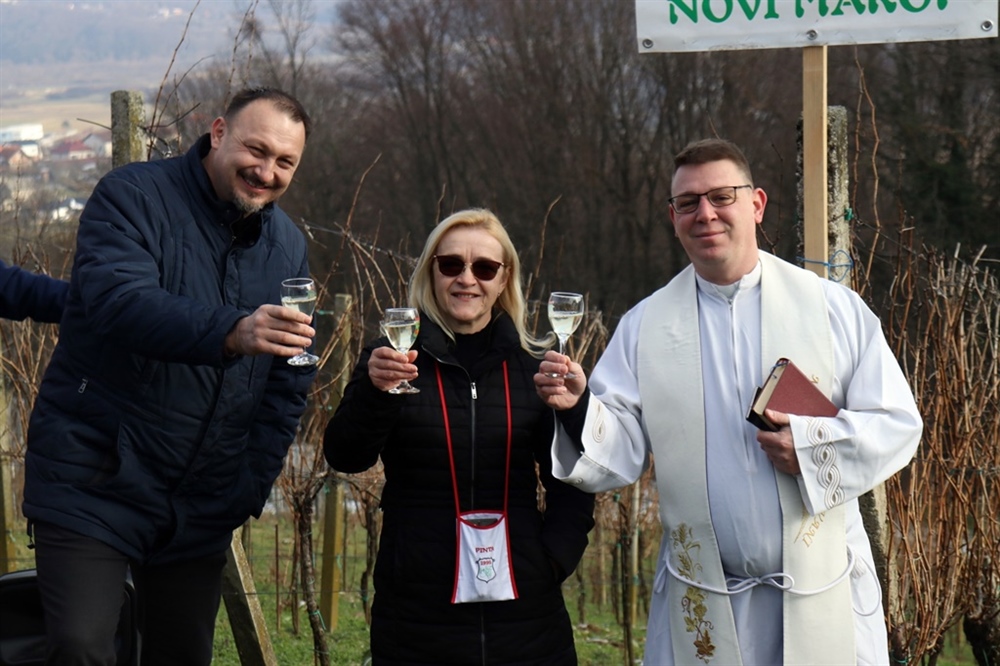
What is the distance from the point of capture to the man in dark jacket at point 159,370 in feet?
11.1

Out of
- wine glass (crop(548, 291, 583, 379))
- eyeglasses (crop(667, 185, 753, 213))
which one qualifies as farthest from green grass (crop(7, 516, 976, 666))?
eyeglasses (crop(667, 185, 753, 213))

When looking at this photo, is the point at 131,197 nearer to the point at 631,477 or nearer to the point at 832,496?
the point at 631,477

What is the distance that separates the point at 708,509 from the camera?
3389mm

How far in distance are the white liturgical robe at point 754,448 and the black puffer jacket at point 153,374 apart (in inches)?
39.3

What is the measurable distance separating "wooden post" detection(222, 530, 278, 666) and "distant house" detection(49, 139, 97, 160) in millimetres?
4678

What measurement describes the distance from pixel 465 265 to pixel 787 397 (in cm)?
93

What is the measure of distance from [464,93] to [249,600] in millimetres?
38233

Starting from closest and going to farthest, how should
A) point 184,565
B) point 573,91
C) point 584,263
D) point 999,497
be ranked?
point 184,565
point 999,497
point 584,263
point 573,91

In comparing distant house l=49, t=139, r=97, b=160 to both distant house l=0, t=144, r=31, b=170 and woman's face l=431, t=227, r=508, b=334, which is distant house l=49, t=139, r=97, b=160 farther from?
woman's face l=431, t=227, r=508, b=334

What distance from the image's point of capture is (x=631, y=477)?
11.5ft

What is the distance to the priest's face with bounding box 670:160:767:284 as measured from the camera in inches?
132

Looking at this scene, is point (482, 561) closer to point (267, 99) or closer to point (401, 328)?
point (401, 328)

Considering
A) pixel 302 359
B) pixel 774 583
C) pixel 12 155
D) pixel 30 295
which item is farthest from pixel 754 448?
pixel 12 155

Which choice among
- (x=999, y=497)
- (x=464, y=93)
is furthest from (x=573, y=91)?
(x=999, y=497)
